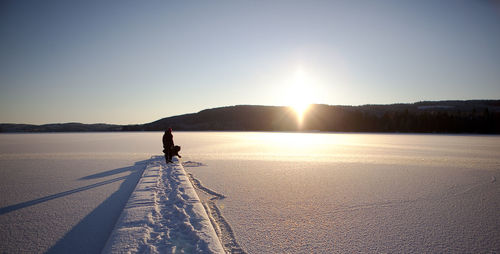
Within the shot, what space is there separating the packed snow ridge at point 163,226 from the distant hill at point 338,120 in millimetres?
84783

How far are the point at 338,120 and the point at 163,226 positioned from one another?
90.0m

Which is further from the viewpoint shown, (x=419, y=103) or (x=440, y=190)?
(x=419, y=103)

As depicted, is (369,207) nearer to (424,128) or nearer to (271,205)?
(271,205)

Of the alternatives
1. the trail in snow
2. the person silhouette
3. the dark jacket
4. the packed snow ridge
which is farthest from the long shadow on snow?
the dark jacket

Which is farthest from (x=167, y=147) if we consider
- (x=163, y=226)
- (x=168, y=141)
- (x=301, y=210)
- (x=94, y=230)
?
(x=301, y=210)

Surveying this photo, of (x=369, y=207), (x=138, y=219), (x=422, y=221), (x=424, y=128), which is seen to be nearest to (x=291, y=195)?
(x=369, y=207)

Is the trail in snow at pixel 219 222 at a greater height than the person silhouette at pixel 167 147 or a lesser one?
lesser

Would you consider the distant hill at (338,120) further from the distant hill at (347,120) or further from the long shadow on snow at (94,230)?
the long shadow on snow at (94,230)

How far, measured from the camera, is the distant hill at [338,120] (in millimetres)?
69250

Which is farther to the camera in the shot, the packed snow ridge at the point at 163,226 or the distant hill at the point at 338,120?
the distant hill at the point at 338,120

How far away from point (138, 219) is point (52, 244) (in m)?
1.21

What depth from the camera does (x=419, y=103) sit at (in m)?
166

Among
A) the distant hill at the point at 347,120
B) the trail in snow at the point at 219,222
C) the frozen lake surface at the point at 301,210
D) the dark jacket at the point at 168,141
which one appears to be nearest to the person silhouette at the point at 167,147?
the dark jacket at the point at 168,141

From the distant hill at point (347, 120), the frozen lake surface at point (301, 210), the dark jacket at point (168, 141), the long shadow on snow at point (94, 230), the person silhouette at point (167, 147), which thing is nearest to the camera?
the long shadow on snow at point (94, 230)
